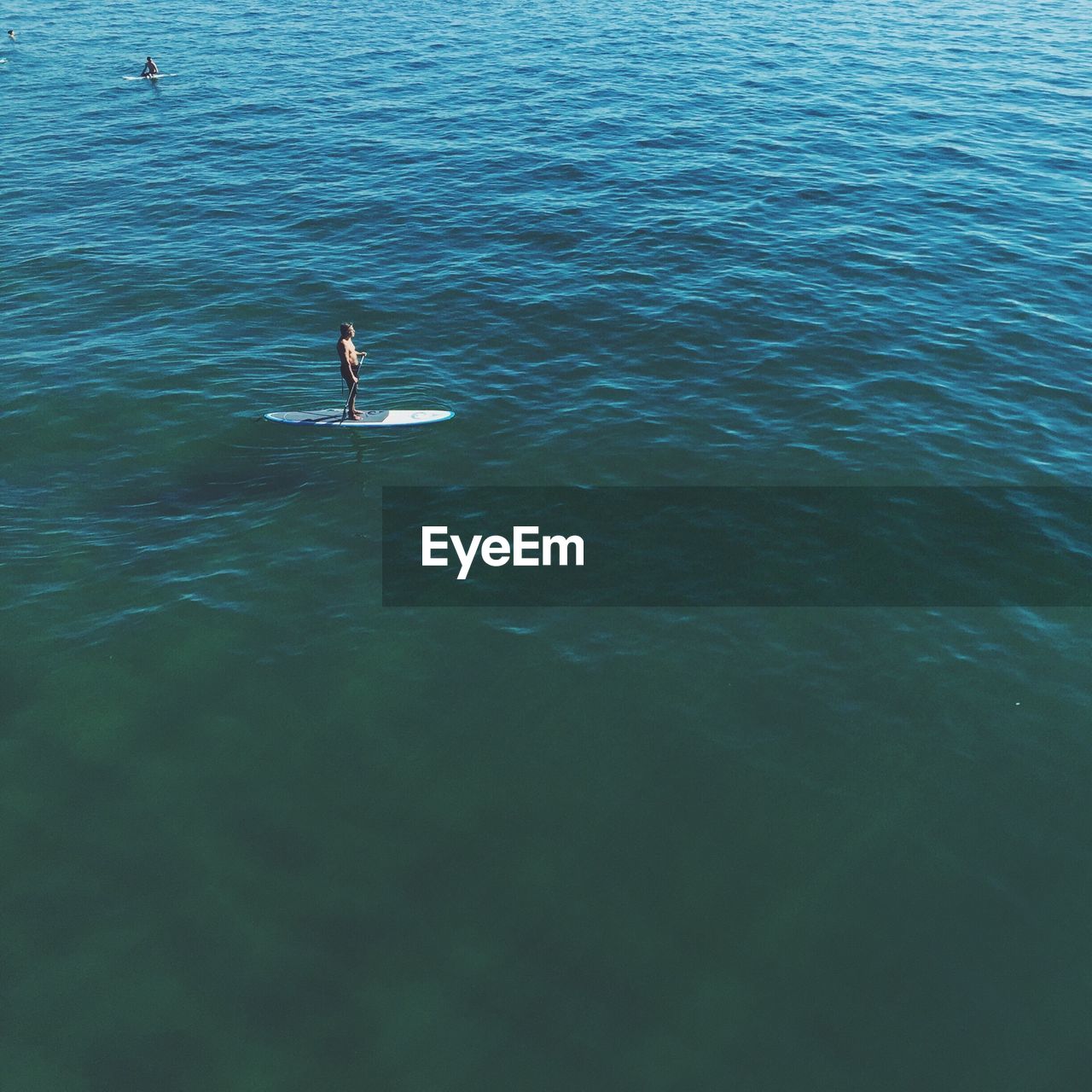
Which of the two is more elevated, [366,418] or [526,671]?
[366,418]

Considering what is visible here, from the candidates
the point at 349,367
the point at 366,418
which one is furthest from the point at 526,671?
the point at 349,367

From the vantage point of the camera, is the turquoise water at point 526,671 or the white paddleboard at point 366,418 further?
the white paddleboard at point 366,418

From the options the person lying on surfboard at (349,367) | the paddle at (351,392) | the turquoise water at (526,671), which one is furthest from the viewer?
the paddle at (351,392)

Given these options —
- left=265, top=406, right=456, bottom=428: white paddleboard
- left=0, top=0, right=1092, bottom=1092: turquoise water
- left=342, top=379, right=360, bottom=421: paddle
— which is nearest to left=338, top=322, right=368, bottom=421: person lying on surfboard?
left=342, top=379, right=360, bottom=421: paddle

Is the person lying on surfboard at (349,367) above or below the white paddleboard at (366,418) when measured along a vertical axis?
above

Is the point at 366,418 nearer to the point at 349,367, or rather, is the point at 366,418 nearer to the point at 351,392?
the point at 351,392

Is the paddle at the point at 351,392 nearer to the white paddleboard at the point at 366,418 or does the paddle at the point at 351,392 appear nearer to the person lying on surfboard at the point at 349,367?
the person lying on surfboard at the point at 349,367

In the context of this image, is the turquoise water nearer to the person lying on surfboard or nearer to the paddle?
the person lying on surfboard

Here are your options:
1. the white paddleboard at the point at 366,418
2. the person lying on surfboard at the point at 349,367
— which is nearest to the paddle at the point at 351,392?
the person lying on surfboard at the point at 349,367
